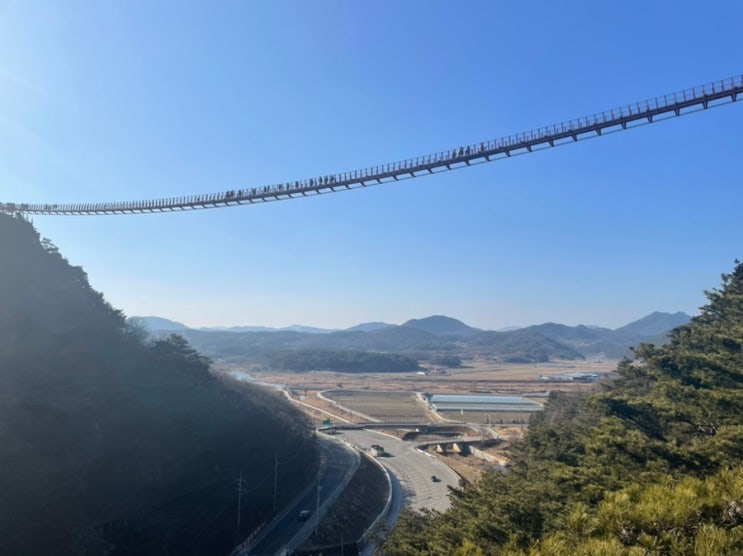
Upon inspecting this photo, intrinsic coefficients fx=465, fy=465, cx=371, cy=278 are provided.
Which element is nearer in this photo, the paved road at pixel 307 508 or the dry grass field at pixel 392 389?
the paved road at pixel 307 508

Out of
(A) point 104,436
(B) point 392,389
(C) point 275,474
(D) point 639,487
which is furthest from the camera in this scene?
(B) point 392,389

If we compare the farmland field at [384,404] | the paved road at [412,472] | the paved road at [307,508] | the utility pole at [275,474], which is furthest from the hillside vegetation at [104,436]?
the farmland field at [384,404]

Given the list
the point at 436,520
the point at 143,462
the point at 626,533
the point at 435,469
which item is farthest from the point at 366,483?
the point at 626,533

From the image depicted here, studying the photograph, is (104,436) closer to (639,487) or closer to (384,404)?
(639,487)

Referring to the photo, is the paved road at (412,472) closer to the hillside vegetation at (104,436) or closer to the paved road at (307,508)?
the paved road at (307,508)

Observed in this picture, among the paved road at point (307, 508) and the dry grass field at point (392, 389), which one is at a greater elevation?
the paved road at point (307, 508)

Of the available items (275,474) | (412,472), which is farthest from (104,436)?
(412,472)

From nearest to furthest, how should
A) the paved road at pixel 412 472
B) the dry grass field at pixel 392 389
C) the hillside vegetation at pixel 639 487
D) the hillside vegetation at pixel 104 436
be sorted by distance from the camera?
1. the hillside vegetation at pixel 639 487
2. the hillside vegetation at pixel 104 436
3. the paved road at pixel 412 472
4. the dry grass field at pixel 392 389

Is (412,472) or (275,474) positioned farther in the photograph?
(412,472)
